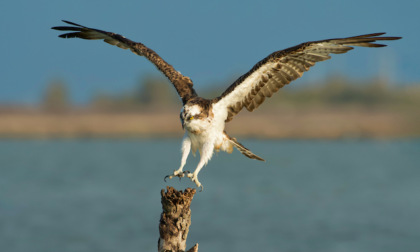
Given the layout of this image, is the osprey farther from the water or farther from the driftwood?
the water

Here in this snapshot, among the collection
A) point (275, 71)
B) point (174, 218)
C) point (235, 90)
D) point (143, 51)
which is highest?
point (143, 51)

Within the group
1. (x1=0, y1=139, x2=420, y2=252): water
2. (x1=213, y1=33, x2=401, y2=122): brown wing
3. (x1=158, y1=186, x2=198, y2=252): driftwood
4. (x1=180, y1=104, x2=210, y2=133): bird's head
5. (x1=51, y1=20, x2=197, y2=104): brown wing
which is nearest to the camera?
(x1=158, y1=186, x2=198, y2=252): driftwood

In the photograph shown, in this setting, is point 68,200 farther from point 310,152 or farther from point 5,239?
point 310,152

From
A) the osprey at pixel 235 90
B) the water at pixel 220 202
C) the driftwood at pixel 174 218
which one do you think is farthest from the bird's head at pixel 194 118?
the water at pixel 220 202

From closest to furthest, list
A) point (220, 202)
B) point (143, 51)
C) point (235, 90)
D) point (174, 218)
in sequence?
1. point (174, 218)
2. point (235, 90)
3. point (143, 51)
4. point (220, 202)

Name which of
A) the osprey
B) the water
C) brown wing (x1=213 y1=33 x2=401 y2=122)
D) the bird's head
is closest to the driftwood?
the osprey

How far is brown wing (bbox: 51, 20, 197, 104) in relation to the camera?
35.5 feet

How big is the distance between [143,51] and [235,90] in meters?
2.04

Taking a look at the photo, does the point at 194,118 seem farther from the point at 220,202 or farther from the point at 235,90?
the point at 220,202

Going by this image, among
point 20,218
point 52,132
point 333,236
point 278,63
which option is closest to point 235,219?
point 333,236

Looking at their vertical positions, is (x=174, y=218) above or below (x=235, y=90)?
below

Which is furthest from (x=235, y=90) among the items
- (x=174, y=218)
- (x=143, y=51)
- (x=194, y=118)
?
(x=174, y=218)

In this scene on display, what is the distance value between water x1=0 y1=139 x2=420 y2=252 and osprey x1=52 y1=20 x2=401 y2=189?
817 cm

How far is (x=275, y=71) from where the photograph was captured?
10.6 metres
